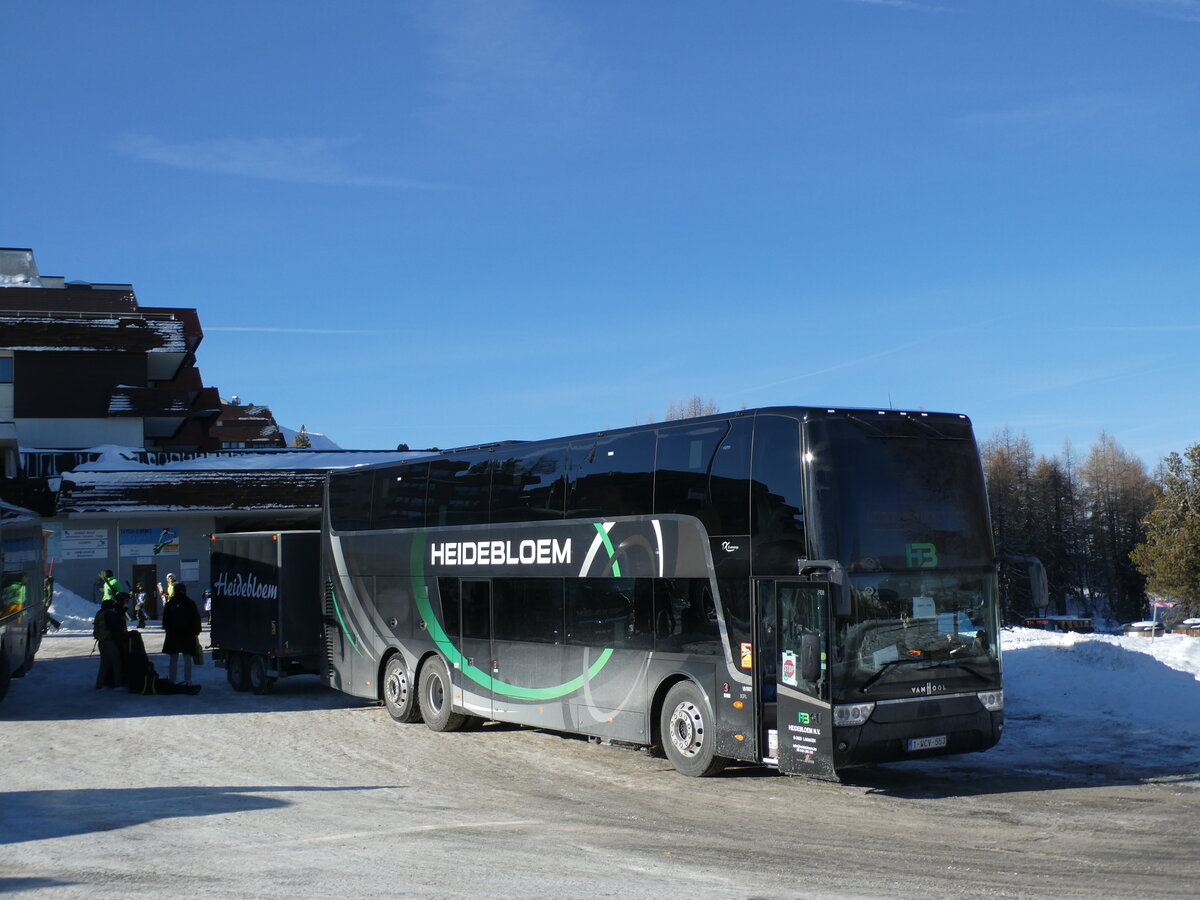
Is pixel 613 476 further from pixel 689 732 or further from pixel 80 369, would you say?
pixel 80 369

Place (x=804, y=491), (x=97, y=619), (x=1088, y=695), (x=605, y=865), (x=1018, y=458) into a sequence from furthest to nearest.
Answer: (x=1018, y=458), (x=97, y=619), (x=1088, y=695), (x=804, y=491), (x=605, y=865)

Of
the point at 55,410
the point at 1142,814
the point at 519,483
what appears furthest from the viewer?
the point at 55,410

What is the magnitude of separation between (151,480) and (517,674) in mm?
30152

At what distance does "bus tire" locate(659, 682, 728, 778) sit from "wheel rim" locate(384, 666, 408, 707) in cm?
601

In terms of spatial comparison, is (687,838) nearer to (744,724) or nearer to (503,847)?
(503,847)

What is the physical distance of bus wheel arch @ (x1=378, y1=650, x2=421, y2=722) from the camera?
57.8 feet

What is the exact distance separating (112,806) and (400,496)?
7352mm

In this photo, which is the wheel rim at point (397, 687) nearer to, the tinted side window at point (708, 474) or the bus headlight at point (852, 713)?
the tinted side window at point (708, 474)

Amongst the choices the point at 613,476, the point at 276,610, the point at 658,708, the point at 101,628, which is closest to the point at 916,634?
the point at 658,708

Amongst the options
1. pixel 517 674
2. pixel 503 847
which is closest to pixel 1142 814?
pixel 503 847

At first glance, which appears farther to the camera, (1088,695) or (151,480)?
(151,480)

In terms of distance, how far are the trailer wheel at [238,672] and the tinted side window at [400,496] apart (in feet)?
17.8

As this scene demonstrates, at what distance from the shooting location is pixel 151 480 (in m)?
41.3

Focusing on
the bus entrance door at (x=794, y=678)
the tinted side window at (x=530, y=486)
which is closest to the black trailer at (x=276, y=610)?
the tinted side window at (x=530, y=486)
